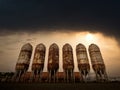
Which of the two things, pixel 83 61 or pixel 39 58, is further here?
pixel 39 58

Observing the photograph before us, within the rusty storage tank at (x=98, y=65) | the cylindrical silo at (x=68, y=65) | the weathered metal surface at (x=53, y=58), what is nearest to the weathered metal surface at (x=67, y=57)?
the cylindrical silo at (x=68, y=65)

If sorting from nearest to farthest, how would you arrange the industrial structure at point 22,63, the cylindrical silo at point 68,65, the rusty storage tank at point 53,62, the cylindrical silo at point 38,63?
the cylindrical silo at point 68,65 < the rusty storage tank at point 53,62 < the cylindrical silo at point 38,63 < the industrial structure at point 22,63

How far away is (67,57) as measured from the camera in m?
41.7

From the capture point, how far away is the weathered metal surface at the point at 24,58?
42.4 metres

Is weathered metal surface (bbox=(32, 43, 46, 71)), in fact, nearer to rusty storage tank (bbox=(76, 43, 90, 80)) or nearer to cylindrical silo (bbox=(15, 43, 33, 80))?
cylindrical silo (bbox=(15, 43, 33, 80))

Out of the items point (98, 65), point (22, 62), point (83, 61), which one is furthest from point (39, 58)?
point (98, 65)

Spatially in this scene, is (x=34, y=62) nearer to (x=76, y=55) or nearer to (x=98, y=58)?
(x=76, y=55)

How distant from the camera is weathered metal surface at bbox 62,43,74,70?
40719mm

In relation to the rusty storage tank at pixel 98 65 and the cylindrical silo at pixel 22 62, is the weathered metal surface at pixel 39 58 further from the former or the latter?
the rusty storage tank at pixel 98 65

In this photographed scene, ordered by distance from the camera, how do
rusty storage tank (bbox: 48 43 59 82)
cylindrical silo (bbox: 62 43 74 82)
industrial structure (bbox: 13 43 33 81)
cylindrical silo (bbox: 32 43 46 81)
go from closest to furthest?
cylindrical silo (bbox: 62 43 74 82) → rusty storage tank (bbox: 48 43 59 82) → cylindrical silo (bbox: 32 43 46 81) → industrial structure (bbox: 13 43 33 81)

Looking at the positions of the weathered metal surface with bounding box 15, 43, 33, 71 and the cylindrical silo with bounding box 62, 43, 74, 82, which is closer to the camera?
the cylindrical silo with bounding box 62, 43, 74, 82

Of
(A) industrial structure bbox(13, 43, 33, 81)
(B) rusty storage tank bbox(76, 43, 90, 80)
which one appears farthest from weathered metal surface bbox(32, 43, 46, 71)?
(B) rusty storage tank bbox(76, 43, 90, 80)

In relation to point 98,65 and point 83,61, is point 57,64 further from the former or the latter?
point 98,65

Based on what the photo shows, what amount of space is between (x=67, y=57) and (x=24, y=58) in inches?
506
